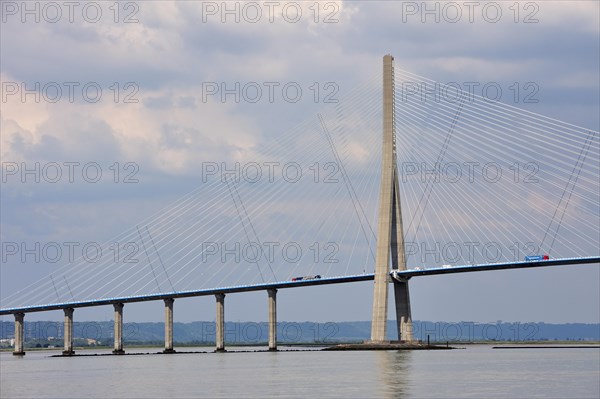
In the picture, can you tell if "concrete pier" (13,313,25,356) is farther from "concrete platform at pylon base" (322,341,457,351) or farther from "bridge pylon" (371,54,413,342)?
"bridge pylon" (371,54,413,342)

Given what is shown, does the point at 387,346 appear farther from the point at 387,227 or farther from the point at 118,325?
the point at 118,325

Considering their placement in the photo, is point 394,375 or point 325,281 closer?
point 394,375

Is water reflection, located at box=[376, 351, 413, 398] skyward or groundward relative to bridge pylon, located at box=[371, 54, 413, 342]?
groundward

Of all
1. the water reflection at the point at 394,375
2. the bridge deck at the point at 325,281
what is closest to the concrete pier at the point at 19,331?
the bridge deck at the point at 325,281

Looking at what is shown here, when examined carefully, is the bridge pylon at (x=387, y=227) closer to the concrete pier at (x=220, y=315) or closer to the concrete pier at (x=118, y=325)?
the concrete pier at (x=220, y=315)

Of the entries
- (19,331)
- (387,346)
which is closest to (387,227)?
(387,346)

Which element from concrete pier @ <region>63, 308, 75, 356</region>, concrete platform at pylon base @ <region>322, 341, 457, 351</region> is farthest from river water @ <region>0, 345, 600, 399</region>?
concrete pier @ <region>63, 308, 75, 356</region>

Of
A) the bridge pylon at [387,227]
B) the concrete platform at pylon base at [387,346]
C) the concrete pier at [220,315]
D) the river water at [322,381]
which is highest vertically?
the bridge pylon at [387,227]
